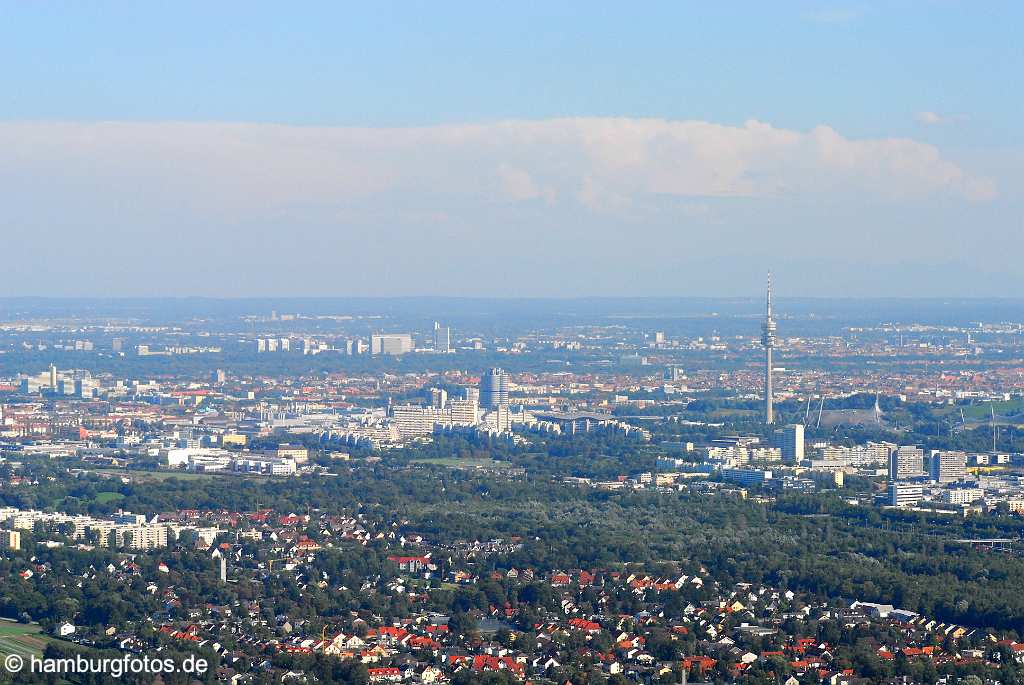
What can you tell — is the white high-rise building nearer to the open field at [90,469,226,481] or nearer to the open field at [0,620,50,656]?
the open field at [90,469,226,481]

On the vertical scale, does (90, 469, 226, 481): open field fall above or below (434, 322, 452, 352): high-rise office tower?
below

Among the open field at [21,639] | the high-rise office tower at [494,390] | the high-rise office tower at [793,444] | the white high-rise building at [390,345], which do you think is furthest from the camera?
the white high-rise building at [390,345]

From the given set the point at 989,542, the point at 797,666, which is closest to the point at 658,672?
the point at 797,666

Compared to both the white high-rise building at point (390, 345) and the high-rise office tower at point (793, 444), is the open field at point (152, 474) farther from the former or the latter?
the white high-rise building at point (390, 345)

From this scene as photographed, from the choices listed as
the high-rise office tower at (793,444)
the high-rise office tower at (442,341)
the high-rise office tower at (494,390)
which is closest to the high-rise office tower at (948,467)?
the high-rise office tower at (793,444)

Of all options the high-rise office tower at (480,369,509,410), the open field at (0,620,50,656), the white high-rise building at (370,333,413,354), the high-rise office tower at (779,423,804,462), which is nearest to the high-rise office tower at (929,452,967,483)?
the high-rise office tower at (779,423,804,462)

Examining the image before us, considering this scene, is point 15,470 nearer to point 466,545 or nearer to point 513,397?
point 466,545

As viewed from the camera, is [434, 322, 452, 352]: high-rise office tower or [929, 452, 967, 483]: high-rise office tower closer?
[929, 452, 967, 483]: high-rise office tower

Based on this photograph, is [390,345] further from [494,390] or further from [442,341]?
[494,390]
